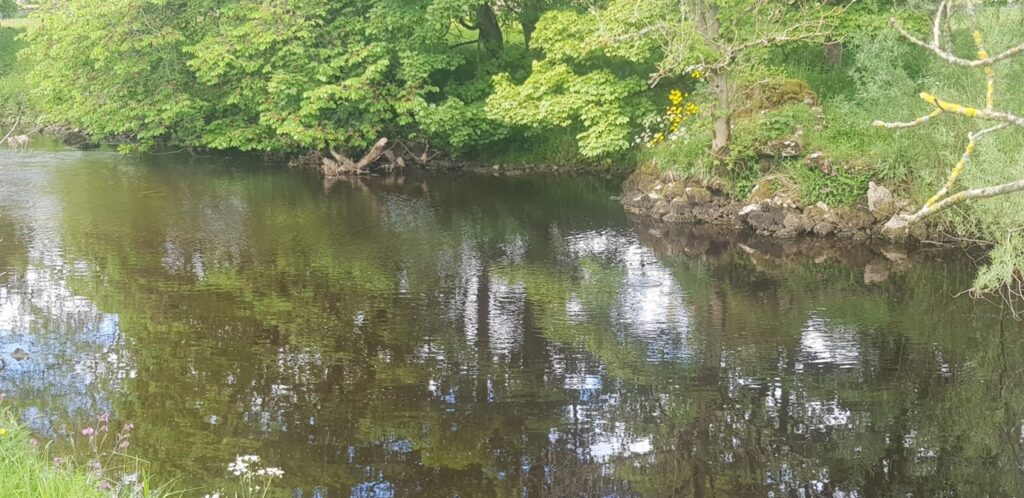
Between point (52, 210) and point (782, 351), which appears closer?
point (782, 351)

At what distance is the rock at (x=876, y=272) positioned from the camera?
50.6 ft

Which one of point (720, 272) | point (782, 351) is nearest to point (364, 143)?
point (720, 272)

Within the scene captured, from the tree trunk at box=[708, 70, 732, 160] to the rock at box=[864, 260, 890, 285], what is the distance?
460 centimetres

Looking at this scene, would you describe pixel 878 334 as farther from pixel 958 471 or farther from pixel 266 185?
pixel 266 185

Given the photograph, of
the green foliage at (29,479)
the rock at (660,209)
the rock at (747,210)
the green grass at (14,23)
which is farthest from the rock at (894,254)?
the green grass at (14,23)

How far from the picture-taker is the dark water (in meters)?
8.84

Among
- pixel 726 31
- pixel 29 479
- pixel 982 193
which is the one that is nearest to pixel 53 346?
pixel 29 479

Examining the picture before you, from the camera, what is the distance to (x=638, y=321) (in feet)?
43.5

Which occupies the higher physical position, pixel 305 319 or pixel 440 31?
pixel 440 31

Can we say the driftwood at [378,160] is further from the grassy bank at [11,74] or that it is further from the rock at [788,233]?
the rock at [788,233]

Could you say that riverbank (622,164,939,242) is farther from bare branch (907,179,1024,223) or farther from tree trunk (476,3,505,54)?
bare branch (907,179,1024,223)

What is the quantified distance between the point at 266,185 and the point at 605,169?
9.73 m

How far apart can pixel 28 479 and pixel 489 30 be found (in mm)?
24460

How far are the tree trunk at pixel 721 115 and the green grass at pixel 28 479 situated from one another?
52.3 feet
